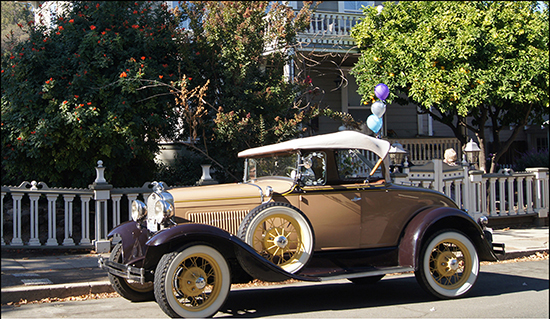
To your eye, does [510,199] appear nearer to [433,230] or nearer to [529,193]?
[529,193]

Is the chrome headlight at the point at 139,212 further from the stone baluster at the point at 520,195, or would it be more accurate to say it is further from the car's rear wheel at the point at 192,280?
the stone baluster at the point at 520,195

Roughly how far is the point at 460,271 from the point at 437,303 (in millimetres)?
807

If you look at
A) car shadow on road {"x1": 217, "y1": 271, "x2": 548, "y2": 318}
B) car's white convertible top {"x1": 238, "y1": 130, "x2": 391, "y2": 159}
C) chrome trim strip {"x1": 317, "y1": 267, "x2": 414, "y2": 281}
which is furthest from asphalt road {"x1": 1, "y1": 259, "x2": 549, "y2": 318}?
car's white convertible top {"x1": 238, "y1": 130, "x2": 391, "y2": 159}

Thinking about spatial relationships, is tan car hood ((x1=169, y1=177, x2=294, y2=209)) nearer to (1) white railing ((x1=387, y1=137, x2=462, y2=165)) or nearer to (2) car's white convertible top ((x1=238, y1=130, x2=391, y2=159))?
(2) car's white convertible top ((x1=238, y1=130, x2=391, y2=159))

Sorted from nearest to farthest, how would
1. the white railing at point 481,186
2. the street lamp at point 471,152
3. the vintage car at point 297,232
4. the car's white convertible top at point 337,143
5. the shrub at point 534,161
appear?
the vintage car at point 297,232, the car's white convertible top at point 337,143, the white railing at point 481,186, the street lamp at point 471,152, the shrub at point 534,161

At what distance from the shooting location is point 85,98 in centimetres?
930

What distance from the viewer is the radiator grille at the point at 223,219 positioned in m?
5.63

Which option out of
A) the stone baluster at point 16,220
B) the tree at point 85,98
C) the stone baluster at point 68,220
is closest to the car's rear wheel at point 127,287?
the stone baluster at point 68,220

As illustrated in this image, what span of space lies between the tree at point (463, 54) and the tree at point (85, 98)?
5649 millimetres

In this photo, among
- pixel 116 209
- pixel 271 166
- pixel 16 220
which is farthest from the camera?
pixel 116 209

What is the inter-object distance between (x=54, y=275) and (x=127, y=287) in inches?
74.0

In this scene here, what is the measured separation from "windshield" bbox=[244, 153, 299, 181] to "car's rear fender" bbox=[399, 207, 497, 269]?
1.65 metres

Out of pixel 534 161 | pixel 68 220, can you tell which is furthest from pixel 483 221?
pixel 534 161

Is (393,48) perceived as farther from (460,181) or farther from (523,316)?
(523,316)
